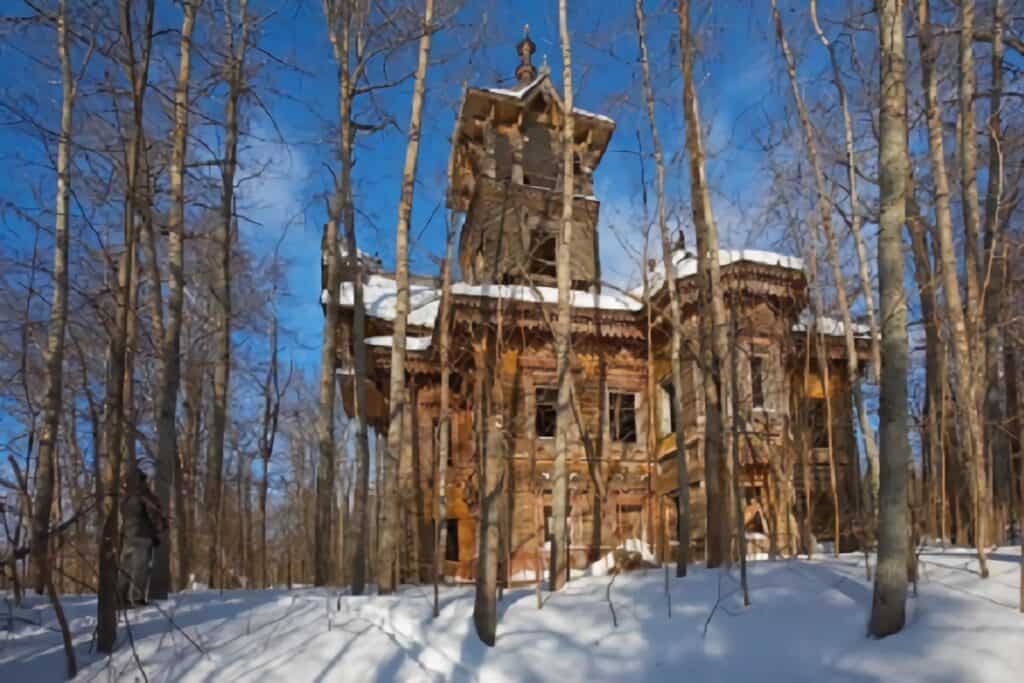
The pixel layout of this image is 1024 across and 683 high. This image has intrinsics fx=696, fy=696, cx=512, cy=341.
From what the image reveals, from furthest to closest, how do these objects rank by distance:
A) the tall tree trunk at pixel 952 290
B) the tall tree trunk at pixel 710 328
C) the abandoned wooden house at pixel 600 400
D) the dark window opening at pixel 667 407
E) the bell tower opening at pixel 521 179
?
the bell tower opening at pixel 521 179 < the dark window opening at pixel 667 407 < the abandoned wooden house at pixel 600 400 < the tall tree trunk at pixel 710 328 < the tall tree trunk at pixel 952 290

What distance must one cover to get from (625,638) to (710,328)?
4987 millimetres

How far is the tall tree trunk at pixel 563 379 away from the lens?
9078 millimetres

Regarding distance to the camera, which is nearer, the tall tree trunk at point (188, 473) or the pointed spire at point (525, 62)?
the tall tree trunk at point (188, 473)

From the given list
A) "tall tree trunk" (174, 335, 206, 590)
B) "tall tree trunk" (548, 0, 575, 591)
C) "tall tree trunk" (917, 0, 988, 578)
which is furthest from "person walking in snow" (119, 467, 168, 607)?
"tall tree trunk" (917, 0, 988, 578)

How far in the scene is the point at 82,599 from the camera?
10.6 m

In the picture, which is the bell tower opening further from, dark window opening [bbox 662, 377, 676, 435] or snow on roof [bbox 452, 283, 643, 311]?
dark window opening [bbox 662, 377, 676, 435]

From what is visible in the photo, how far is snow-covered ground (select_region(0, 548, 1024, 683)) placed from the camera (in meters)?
5.35

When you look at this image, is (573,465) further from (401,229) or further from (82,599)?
(82,599)

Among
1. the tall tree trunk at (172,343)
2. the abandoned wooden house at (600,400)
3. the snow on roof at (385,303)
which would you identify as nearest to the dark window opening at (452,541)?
the abandoned wooden house at (600,400)

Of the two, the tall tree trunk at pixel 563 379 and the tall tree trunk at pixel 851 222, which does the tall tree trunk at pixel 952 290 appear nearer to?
the tall tree trunk at pixel 851 222

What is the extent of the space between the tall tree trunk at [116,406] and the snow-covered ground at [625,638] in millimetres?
473

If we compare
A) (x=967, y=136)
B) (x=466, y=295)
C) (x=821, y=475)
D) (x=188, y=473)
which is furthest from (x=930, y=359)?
(x=188, y=473)

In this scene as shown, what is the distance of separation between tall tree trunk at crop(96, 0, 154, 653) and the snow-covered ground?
473mm

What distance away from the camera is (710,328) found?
10.2 metres
